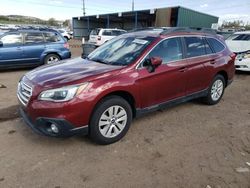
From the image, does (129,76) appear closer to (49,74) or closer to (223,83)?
(49,74)

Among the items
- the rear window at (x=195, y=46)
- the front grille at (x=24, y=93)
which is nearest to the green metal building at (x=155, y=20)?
the rear window at (x=195, y=46)

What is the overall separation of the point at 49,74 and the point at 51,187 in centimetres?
171

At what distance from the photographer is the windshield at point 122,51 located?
4.17 m

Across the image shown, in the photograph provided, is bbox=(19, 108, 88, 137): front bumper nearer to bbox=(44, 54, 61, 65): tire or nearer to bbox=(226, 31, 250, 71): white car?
bbox=(44, 54, 61, 65): tire

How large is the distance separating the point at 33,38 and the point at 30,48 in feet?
1.58

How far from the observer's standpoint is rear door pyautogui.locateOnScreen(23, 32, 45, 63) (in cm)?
974

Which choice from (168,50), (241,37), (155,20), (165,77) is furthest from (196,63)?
(155,20)

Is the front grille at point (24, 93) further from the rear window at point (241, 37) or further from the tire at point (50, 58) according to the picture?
the rear window at point (241, 37)

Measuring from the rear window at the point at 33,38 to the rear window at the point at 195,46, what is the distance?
278 inches

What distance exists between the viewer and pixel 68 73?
149 inches

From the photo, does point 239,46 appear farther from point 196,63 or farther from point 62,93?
point 62,93

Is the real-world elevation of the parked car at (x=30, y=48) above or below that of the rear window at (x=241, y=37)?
below

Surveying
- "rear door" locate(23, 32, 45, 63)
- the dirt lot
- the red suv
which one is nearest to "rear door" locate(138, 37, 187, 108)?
the red suv

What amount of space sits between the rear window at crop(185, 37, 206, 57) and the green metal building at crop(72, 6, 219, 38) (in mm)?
21314
